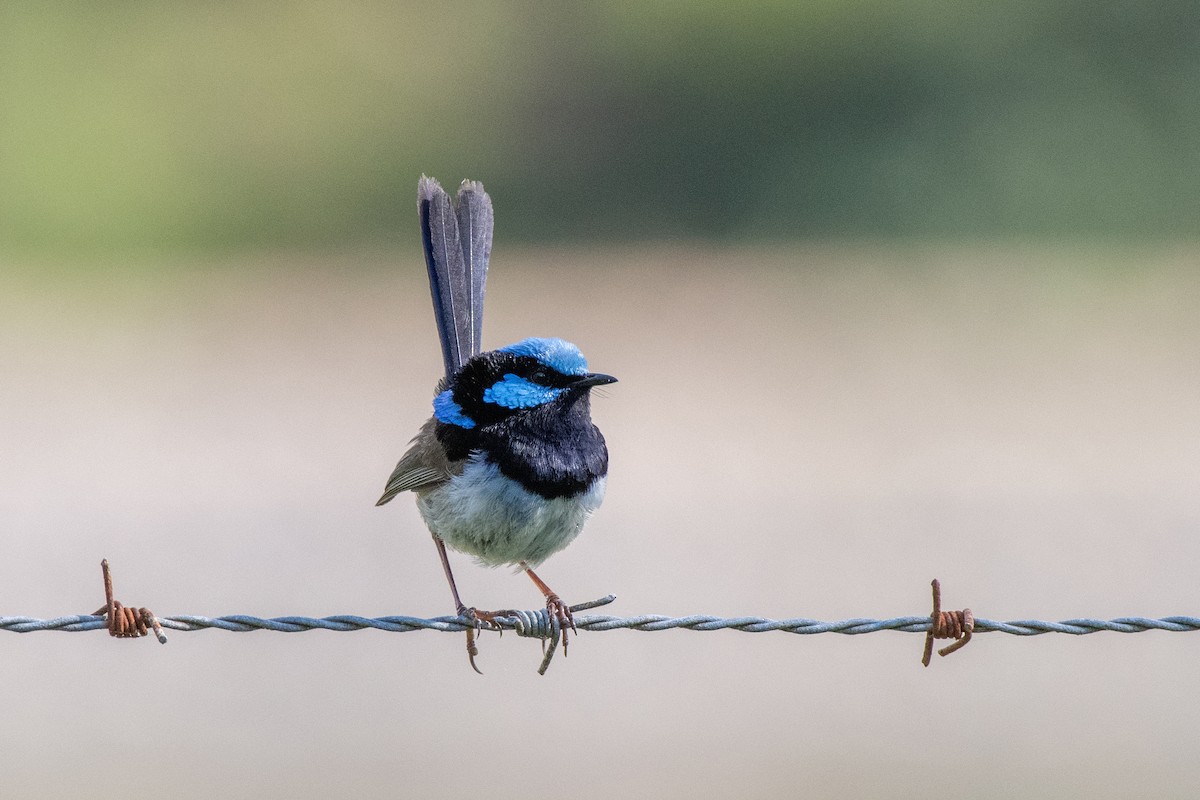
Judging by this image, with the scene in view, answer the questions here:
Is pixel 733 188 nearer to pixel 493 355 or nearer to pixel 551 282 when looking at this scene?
pixel 551 282

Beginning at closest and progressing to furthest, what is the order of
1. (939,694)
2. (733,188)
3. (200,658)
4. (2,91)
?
(939,694) → (200,658) → (2,91) → (733,188)

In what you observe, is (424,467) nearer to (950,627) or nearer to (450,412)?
(450,412)

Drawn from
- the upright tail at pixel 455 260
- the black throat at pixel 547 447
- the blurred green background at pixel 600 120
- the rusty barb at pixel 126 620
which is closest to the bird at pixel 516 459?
the black throat at pixel 547 447

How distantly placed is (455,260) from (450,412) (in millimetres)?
801

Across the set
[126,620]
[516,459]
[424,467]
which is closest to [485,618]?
[516,459]

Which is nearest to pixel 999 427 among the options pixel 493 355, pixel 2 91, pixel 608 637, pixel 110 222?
pixel 608 637

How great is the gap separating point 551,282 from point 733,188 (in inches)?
153

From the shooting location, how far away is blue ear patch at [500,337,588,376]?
4828mm

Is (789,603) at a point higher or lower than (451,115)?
lower

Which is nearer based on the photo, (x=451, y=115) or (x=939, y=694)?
(x=939, y=694)

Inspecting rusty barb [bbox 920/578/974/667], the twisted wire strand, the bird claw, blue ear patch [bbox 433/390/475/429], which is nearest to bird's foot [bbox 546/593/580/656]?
the bird claw

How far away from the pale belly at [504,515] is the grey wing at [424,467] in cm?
5

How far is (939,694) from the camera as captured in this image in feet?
27.3

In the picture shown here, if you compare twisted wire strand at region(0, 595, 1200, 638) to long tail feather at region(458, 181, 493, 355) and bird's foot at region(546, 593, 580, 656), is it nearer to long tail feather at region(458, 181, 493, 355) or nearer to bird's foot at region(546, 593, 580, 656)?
bird's foot at region(546, 593, 580, 656)
